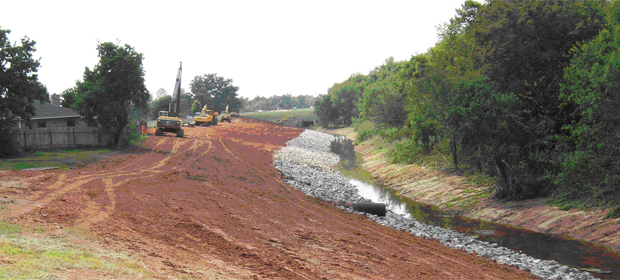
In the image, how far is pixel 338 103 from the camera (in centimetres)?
9438

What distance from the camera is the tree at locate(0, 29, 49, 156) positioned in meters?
21.8

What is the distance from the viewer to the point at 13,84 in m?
22.0

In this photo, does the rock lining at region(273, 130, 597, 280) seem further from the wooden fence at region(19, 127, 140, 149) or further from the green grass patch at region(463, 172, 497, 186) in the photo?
the wooden fence at region(19, 127, 140, 149)

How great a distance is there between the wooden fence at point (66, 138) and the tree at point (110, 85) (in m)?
0.83

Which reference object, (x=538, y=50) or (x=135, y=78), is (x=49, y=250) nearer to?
(x=538, y=50)

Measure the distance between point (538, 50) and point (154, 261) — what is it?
1982 centimetres

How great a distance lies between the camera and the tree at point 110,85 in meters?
27.7

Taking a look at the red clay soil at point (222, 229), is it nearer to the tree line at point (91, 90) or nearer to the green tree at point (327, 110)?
the tree line at point (91, 90)

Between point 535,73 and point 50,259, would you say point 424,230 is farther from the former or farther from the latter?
point 50,259

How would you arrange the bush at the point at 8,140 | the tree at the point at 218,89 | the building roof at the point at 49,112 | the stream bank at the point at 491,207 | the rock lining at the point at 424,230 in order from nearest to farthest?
the rock lining at the point at 424,230
the stream bank at the point at 491,207
the bush at the point at 8,140
the building roof at the point at 49,112
the tree at the point at 218,89

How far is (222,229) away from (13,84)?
60.5ft

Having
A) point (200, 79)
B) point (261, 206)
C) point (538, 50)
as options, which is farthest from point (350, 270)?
point (200, 79)

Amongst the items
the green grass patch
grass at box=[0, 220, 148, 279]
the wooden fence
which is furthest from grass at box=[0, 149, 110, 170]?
the green grass patch

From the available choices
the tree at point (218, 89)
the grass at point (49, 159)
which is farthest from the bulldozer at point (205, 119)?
the tree at point (218, 89)
